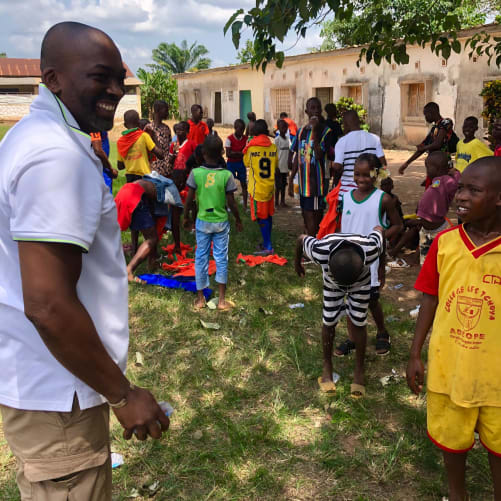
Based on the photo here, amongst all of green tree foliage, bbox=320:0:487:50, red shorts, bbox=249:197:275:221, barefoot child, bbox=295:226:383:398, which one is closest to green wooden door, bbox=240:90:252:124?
green tree foliage, bbox=320:0:487:50

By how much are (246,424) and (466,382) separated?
154cm

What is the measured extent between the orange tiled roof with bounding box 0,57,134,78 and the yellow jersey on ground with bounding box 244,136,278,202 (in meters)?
33.7

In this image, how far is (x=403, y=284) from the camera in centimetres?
560

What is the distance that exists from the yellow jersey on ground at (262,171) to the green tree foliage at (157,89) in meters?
25.2

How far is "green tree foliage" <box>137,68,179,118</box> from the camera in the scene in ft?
100

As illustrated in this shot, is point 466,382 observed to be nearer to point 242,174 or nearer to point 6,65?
point 242,174

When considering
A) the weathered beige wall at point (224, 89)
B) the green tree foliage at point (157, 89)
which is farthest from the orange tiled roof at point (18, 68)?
the weathered beige wall at point (224, 89)

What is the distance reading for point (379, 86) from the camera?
17.3 metres

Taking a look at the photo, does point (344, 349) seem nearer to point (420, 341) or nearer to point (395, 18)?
point (420, 341)

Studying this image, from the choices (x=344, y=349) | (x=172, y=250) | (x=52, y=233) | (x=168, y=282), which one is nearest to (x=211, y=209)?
(x=168, y=282)

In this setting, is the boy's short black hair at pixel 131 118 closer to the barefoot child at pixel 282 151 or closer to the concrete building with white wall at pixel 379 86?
the barefoot child at pixel 282 151

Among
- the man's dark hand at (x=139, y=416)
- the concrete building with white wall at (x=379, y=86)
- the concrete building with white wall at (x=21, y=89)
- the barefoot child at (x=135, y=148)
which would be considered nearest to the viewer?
the man's dark hand at (x=139, y=416)

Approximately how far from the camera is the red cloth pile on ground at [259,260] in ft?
20.4

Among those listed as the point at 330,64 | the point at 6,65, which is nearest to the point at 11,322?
the point at 330,64
